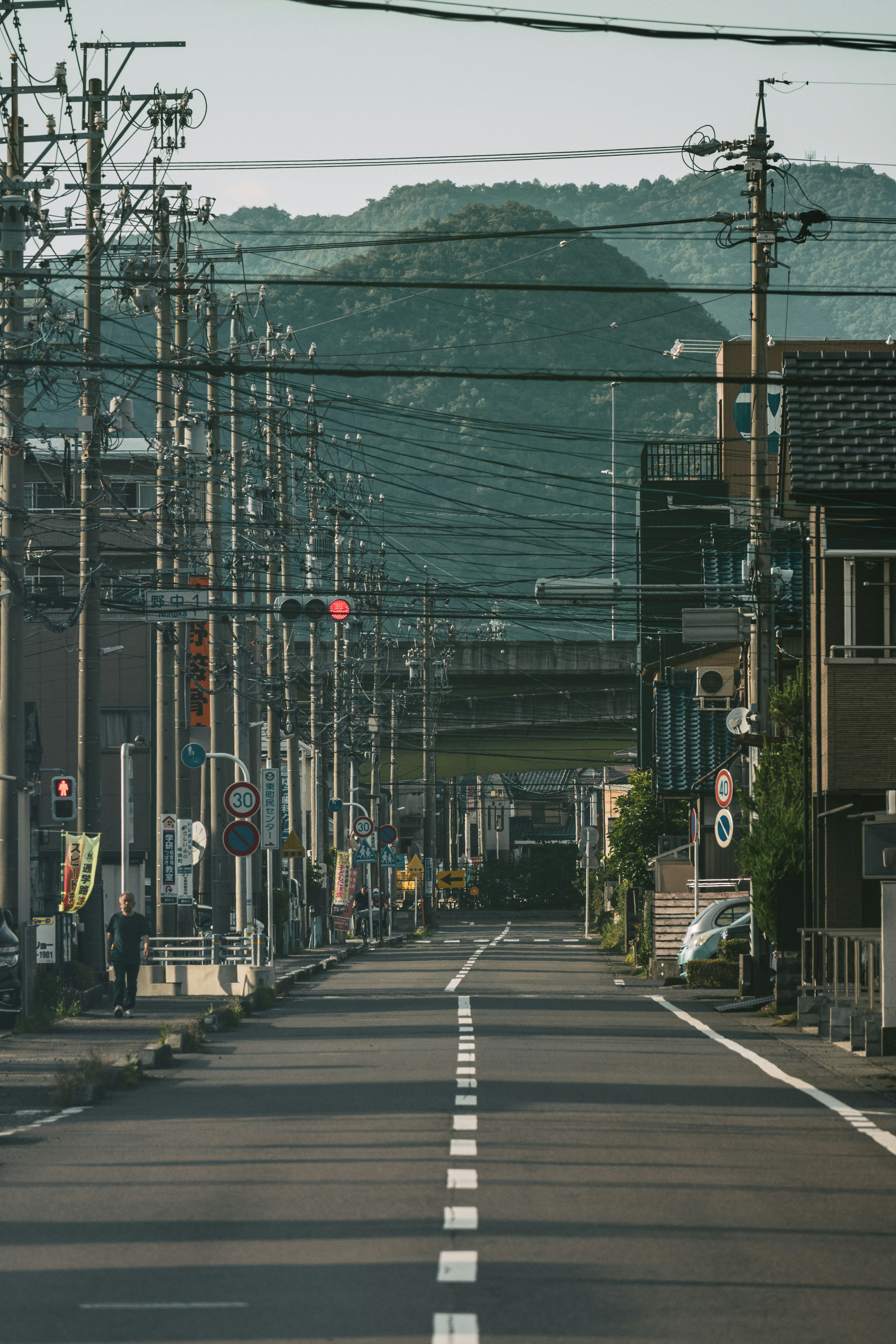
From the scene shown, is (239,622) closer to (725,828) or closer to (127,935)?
(127,935)

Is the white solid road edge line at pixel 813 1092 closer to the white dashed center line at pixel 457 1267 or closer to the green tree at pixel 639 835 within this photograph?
the white dashed center line at pixel 457 1267

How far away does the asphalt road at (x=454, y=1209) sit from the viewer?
23.9 feet

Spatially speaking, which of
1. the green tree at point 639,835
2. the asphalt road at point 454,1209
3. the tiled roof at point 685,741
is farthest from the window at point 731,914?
the green tree at point 639,835

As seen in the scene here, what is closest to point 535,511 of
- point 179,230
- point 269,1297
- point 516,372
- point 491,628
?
point 491,628

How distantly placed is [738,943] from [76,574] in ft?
43.8

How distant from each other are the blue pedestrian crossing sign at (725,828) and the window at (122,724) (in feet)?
135

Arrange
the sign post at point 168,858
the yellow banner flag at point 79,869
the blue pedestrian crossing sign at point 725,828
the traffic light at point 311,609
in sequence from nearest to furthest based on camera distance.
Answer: the yellow banner flag at point 79,869 → the blue pedestrian crossing sign at point 725,828 → the traffic light at point 311,609 → the sign post at point 168,858

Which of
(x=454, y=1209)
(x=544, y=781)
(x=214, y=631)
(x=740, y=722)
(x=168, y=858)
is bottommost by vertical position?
(x=544, y=781)

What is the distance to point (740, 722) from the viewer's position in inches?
1081

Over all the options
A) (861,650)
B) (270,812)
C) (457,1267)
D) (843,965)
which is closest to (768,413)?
(270,812)

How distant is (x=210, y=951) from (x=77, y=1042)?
10.9 meters

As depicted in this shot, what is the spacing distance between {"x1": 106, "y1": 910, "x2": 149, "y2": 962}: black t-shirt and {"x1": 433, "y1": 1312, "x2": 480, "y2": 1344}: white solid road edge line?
19112 millimetres

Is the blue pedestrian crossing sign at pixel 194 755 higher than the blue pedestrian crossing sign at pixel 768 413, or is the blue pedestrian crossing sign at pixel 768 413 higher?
the blue pedestrian crossing sign at pixel 768 413

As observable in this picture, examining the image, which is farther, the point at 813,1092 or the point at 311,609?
the point at 311,609
